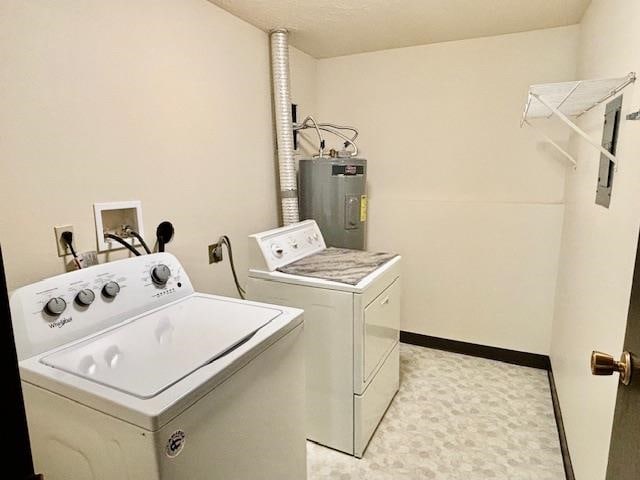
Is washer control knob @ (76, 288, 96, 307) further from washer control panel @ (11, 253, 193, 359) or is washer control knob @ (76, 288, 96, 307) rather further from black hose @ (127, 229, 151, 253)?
black hose @ (127, 229, 151, 253)

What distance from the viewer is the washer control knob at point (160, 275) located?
1.49 metres

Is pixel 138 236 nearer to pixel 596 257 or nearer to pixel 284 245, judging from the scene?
pixel 284 245

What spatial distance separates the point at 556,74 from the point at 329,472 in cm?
260

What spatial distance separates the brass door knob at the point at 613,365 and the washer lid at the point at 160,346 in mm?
882

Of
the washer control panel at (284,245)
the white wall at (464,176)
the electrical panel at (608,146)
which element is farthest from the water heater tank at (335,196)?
the electrical panel at (608,146)

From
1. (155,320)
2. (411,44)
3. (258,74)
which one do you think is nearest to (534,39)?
(411,44)

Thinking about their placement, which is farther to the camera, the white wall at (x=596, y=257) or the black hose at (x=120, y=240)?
the black hose at (x=120, y=240)

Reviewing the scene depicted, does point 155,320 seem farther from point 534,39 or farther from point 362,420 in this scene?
point 534,39

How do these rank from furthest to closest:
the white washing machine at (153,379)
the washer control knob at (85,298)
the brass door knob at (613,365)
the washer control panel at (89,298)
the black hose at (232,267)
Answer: the black hose at (232,267) < the washer control knob at (85,298) < the washer control panel at (89,298) < the white washing machine at (153,379) < the brass door knob at (613,365)

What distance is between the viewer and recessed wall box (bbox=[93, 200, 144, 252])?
1519 mm

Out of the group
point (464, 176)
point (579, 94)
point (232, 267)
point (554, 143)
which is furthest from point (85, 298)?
point (554, 143)

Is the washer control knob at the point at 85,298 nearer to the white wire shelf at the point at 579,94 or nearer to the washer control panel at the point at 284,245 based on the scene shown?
the washer control panel at the point at 284,245

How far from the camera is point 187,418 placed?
90 cm

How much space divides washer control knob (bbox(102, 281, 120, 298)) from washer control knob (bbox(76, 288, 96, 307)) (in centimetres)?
5
